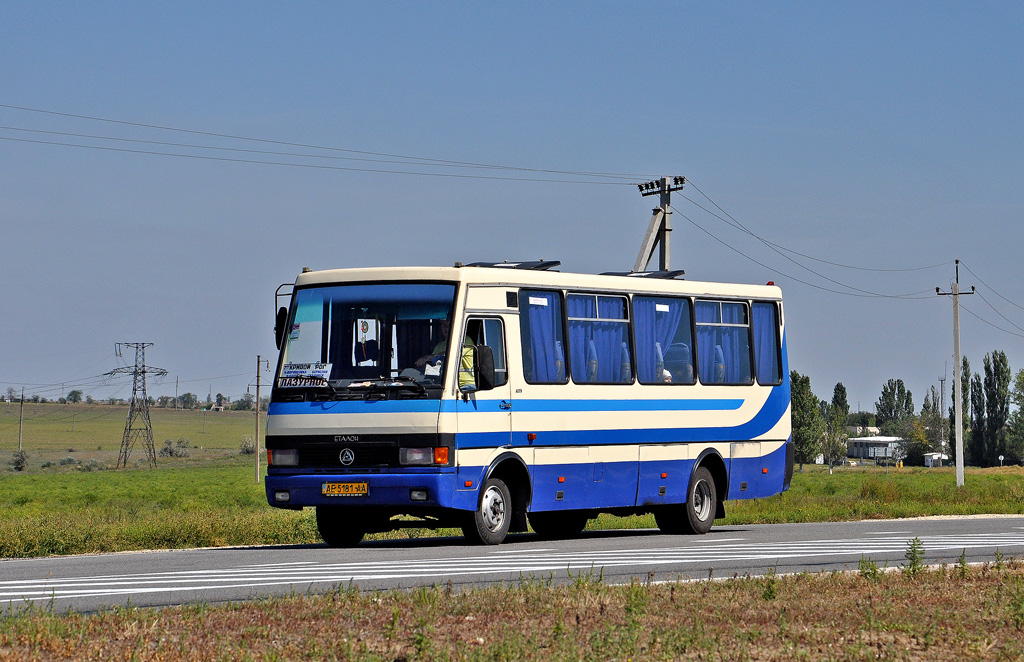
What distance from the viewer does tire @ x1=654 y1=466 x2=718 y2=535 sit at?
829 inches

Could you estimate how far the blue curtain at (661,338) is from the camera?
800 inches

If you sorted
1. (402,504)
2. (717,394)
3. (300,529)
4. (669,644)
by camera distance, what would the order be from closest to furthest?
1. (669,644)
2. (402,504)
3. (717,394)
4. (300,529)

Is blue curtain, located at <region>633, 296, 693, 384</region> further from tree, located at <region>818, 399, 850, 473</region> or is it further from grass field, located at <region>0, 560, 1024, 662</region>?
tree, located at <region>818, 399, 850, 473</region>

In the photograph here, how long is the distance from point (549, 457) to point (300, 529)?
333 inches

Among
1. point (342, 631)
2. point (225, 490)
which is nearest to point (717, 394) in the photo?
point (342, 631)

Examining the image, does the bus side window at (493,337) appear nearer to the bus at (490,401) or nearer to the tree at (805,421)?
the bus at (490,401)

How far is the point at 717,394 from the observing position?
2161 centimetres

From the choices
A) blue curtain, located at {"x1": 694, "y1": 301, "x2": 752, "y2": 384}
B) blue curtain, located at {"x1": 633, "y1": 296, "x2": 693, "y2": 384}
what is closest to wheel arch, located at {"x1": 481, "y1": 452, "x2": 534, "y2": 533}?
blue curtain, located at {"x1": 633, "y1": 296, "x2": 693, "y2": 384}

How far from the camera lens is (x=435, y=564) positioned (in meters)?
14.0

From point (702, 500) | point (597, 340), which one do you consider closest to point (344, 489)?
point (597, 340)

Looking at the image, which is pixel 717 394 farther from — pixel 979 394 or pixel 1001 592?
pixel 979 394

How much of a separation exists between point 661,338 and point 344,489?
18.7ft

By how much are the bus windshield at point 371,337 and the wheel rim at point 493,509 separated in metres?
1.62

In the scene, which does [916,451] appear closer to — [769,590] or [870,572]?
[870,572]
